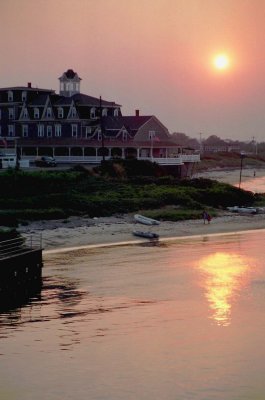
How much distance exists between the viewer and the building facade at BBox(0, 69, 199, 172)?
95250 millimetres

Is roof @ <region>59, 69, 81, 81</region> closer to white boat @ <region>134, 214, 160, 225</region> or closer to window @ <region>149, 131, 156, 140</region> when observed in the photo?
window @ <region>149, 131, 156, 140</region>

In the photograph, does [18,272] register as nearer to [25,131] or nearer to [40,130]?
[40,130]

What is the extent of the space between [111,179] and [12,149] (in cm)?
2220

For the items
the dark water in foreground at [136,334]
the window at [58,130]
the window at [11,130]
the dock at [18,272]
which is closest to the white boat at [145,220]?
the dark water in foreground at [136,334]

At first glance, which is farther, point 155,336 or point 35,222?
point 35,222

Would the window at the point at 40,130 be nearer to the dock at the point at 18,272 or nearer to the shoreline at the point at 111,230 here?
the shoreline at the point at 111,230

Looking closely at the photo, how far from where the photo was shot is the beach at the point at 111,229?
50062 mm

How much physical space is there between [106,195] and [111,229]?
13.1 metres

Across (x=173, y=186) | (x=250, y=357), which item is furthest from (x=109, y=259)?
(x=173, y=186)

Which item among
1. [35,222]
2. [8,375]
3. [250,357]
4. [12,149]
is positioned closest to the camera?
[8,375]

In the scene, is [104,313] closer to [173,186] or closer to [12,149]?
[173,186]

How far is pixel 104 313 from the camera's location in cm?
3111

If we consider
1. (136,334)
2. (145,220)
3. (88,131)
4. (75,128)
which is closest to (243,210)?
(145,220)

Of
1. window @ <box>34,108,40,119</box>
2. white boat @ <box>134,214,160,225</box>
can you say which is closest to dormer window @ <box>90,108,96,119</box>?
window @ <box>34,108,40,119</box>
